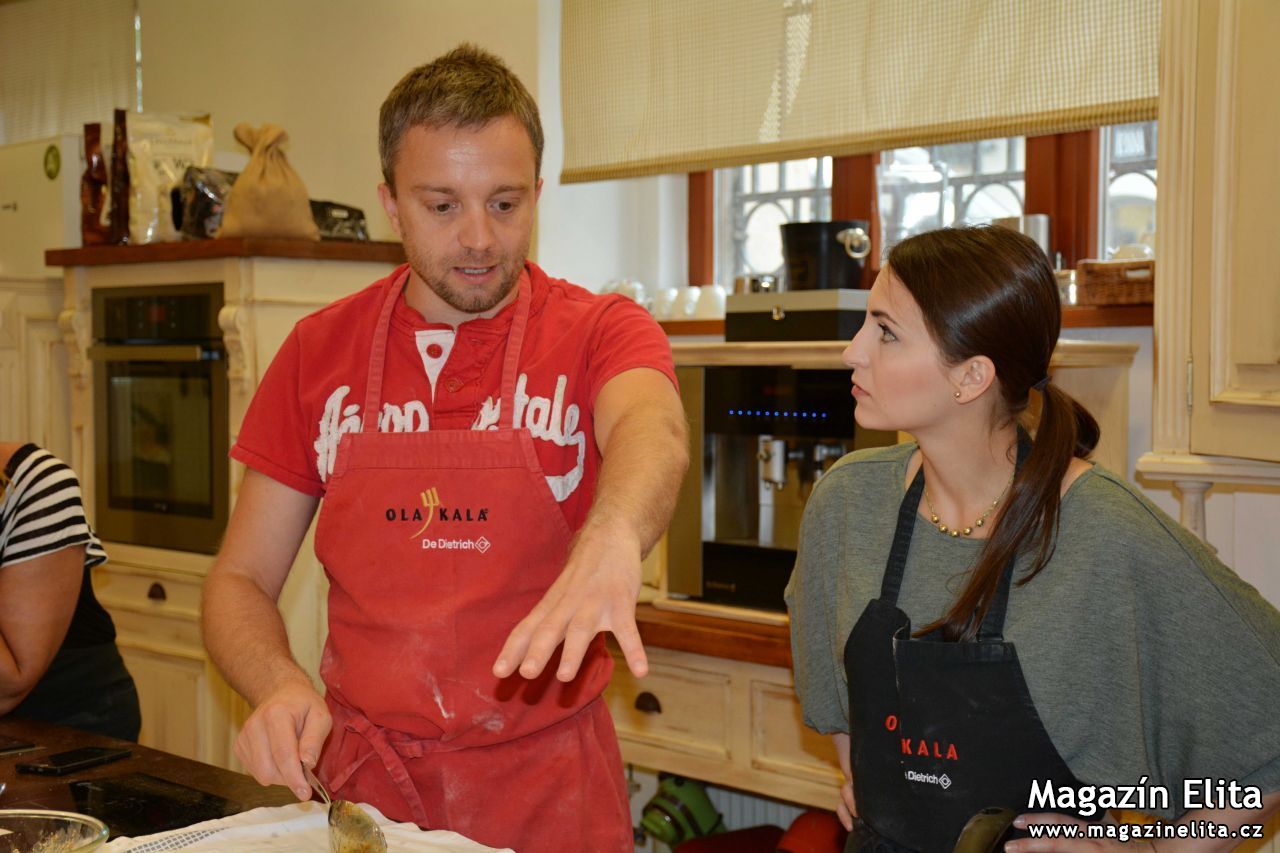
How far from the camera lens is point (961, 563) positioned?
5.35 ft

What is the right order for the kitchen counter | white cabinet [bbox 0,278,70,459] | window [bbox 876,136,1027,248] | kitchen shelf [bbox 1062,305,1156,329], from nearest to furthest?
1. the kitchen counter
2. kitchen shelf [bbox 1062,305,1156,329]
3. window [bbox 876,136,1027,248]
4. white cabinet [bbox 0,278,70,459]

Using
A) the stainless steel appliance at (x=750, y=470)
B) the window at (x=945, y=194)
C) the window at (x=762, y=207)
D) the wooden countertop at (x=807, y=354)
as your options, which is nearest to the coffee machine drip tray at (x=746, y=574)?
the stainless steel appliance at (x=750, y=470)

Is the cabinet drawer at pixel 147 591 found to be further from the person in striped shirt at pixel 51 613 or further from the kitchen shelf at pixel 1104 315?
the kitchen shelf at pixel 1104 315

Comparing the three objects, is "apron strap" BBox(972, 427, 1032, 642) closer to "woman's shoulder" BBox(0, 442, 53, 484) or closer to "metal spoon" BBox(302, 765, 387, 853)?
"metal spoon" BBox(302, 765, 387, 853)

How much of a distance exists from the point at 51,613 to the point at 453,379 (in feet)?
2.81

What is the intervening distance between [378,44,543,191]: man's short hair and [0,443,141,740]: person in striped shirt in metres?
0.87

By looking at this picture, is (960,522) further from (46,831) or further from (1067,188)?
(1067,188)

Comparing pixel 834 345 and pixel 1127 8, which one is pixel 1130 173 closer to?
pixel 1127 8

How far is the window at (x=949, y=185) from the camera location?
9.93 feet

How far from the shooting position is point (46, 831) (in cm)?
123

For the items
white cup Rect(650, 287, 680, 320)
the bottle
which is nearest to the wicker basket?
white cup Rect(650, 287, 680, 320)

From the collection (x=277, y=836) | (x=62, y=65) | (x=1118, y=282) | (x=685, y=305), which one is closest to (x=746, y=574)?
(x=685, y=305)

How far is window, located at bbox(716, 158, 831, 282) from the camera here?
10.9 feet

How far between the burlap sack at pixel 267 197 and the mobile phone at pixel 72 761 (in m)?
1.77
